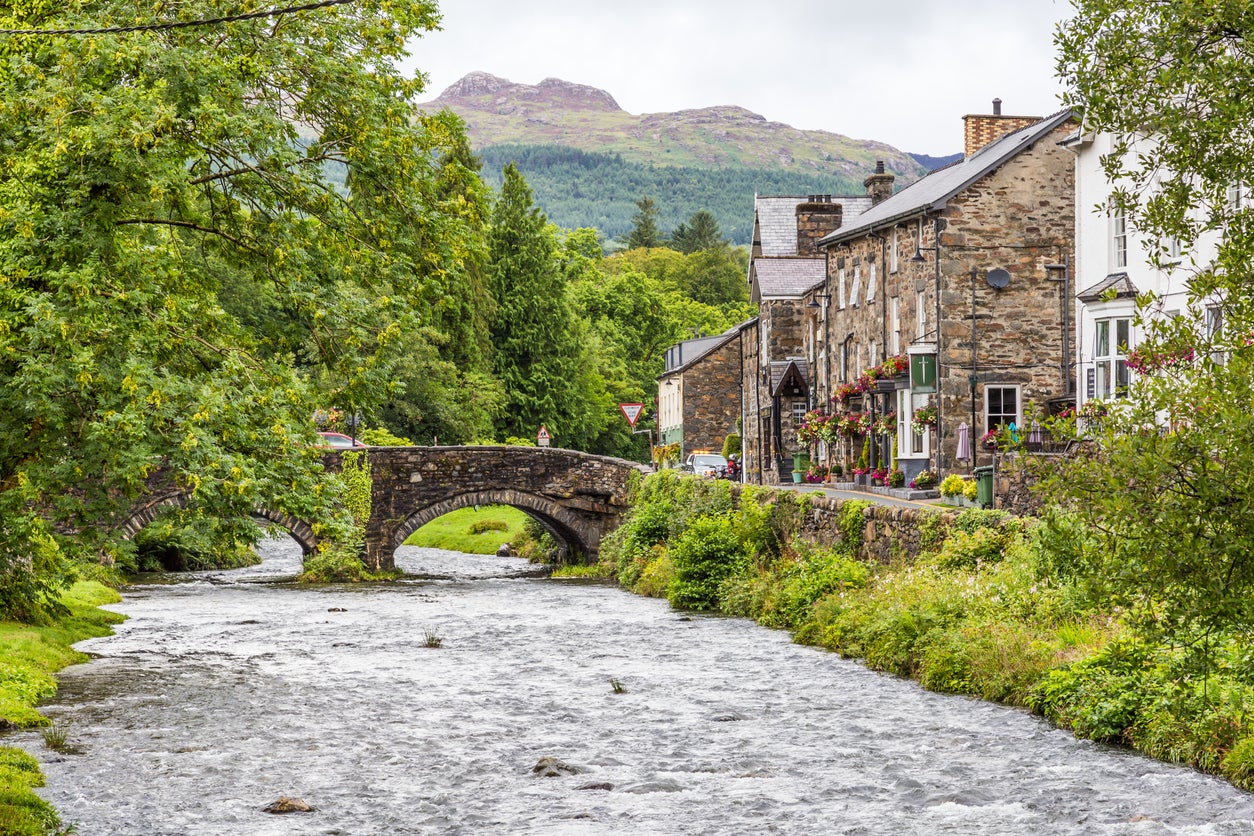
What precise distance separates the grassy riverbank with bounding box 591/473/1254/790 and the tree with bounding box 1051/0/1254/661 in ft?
1.25

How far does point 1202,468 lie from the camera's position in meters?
6.22

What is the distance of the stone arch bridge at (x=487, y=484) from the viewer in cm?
3853

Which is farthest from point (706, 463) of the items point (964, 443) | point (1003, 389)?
point (964, 443)

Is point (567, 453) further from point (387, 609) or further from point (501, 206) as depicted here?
point (501, 206)

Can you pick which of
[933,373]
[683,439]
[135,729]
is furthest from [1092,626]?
[683,439]

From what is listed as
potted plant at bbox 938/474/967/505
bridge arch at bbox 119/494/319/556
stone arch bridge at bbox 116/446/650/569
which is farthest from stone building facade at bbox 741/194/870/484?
potted plant at bbox 938/474/967/505

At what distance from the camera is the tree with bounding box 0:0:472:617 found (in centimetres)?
1088

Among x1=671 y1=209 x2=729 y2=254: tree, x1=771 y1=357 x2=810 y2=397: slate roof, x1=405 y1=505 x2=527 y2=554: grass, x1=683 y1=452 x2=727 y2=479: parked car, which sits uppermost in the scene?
x1=671 y1=209 x2=729 y2=254: tree

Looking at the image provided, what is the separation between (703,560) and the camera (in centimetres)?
2742

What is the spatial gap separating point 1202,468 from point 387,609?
2333cm

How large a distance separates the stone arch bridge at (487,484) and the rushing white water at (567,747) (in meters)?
15.9

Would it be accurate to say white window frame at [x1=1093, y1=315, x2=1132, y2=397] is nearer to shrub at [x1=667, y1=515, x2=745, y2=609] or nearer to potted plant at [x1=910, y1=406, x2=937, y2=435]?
potted plant at [x1=910, y1=406, x2=937, y2=435]

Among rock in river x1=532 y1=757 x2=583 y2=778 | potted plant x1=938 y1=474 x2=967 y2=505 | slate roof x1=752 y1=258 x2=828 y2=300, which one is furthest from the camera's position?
slate roof x1=752 y1=258 x2=828 y2=300

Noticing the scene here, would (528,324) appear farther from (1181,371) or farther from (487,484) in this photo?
(1181,371)
